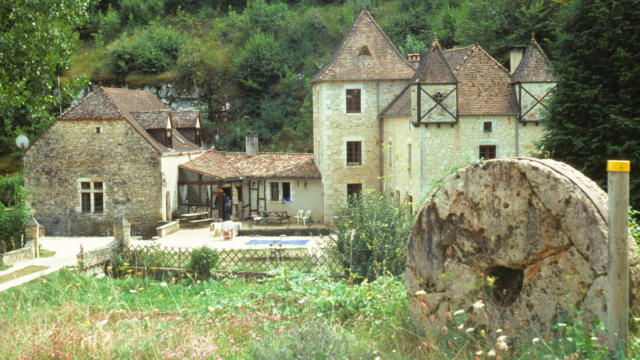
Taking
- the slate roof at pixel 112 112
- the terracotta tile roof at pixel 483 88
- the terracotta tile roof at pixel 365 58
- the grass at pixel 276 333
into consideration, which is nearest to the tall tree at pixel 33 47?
the slate roof at pixel 112 112

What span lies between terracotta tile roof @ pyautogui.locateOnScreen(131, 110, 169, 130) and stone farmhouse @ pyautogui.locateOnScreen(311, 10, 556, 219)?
23.5 feet

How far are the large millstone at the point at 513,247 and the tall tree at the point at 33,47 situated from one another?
13.9m

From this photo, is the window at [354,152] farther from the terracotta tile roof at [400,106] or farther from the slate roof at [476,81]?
the slate roof at [476,81]

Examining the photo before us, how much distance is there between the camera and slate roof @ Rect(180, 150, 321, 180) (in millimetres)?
27969

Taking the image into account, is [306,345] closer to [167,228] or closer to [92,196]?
[167,228]

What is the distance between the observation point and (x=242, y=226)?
87.6 feet

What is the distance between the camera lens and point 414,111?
71.5 feet

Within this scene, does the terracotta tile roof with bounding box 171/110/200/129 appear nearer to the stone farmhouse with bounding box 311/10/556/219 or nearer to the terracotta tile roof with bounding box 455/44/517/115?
the stone farmhouse with bounding box 311/10/556/219

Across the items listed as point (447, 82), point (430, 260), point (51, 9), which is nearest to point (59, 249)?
point (51, 9)

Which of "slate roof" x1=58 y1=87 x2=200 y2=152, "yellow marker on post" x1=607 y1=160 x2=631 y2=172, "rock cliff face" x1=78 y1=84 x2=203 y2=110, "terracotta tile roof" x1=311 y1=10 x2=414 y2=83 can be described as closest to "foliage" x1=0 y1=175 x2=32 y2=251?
"slate roof" x1=58 y1=87 x2=200 y2=152

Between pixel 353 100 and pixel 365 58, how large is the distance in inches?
78.2

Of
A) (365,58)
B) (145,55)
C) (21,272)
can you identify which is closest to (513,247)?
(21,272)

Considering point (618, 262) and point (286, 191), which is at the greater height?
point (286, 191)

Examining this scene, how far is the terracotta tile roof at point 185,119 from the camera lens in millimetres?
30734
